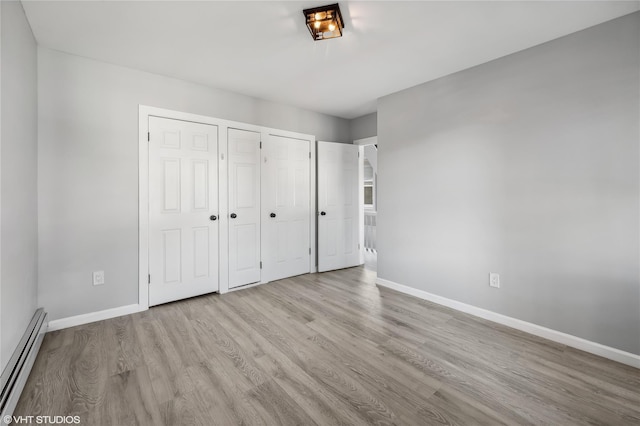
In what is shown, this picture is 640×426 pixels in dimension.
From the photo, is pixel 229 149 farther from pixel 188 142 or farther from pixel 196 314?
pixel 196 314

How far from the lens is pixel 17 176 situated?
186 centimetres

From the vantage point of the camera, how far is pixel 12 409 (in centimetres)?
150

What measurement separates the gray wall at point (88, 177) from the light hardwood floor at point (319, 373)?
1.31 feet

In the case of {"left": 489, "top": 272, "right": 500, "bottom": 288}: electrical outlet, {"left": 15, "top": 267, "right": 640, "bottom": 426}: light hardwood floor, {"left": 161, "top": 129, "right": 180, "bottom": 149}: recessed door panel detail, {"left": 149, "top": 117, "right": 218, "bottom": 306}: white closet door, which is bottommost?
{"left": 15, "top": 267, "right": 640, "bottom": 426}: light hardwood floor

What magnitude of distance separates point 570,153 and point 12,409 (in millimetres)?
4163

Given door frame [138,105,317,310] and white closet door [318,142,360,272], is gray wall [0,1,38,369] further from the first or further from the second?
white closet door [318,142,360,272]

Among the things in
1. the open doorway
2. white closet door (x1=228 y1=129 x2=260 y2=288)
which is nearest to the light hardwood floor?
white closet door (x1=228 y1=129 x2=260 y2=288)

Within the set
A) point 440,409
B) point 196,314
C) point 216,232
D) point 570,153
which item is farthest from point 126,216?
point 570,153

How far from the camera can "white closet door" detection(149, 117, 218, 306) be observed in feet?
9.71

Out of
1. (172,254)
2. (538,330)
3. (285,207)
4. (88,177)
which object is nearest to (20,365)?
(172,254)

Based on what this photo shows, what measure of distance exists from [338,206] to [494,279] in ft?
7.99

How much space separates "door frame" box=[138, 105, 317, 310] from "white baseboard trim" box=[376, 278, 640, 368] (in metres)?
1.89

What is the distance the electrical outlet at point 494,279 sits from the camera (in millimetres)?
2670

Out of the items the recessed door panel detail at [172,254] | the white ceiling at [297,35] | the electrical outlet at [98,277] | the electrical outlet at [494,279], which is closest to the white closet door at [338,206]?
the white ceiling at [297,35]
